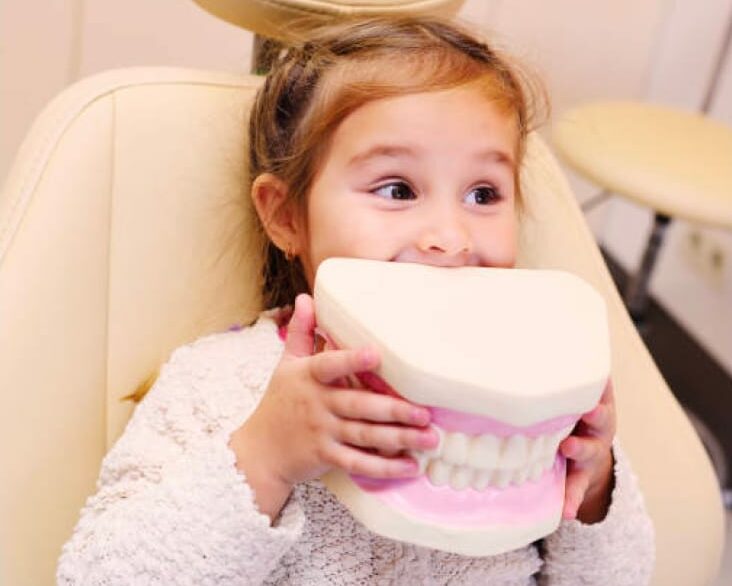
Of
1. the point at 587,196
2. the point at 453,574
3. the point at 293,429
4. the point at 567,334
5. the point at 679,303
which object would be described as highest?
the point at 567,334

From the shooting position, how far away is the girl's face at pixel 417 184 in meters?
0.78

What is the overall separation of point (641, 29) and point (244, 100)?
1.62 m

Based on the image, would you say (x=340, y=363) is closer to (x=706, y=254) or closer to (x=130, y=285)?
(x=130, y=285)

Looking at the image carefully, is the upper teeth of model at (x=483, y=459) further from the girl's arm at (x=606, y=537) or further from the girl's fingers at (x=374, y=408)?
the girl's arm at (x=606, y=537)

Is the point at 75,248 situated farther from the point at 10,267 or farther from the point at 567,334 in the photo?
the point at 567,334

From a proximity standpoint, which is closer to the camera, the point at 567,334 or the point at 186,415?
the point at 567,334

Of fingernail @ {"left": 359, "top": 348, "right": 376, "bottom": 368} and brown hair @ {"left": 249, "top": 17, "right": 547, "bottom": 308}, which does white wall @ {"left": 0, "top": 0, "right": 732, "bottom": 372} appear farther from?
fingernail @ {"left": 359, "top": 348, "right": 376, "bottom": 368}

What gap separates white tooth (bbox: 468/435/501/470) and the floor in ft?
4.56

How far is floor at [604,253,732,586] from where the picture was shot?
195cm

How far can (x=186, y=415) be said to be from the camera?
2.71ft

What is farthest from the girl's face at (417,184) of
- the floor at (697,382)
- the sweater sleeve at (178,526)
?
the floor at (697,382)

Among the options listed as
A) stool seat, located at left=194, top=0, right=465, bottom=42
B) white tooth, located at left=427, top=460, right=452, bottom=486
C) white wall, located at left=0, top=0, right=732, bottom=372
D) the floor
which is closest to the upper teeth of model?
white tooth, located at left=427, top=460, right=452, bottom=486

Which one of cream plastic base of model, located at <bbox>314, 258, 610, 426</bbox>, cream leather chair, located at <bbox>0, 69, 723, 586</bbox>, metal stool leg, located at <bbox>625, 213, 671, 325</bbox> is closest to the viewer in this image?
cream plastic base of model, located at <bbox>314, 258, 610, 426</bbox>

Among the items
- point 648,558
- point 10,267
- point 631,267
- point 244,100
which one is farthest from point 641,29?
point 10,267
